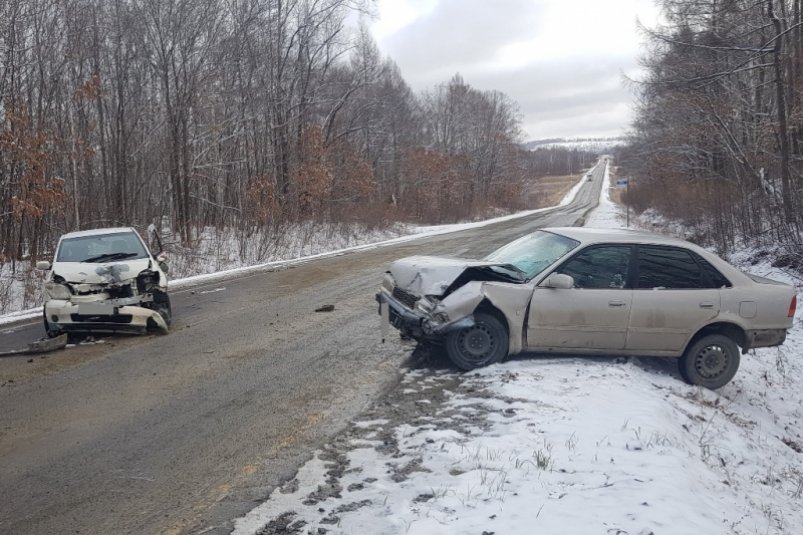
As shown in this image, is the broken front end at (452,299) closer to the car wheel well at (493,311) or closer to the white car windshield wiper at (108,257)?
the car wheel well at (493,311)

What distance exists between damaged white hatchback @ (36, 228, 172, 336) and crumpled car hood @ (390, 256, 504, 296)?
371 cm

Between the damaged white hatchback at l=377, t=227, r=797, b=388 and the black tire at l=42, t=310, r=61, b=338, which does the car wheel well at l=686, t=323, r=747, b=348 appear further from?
the black tire at l=42, t=310, r=61, b=338

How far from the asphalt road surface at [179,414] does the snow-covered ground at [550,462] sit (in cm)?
41

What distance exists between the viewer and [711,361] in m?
6.89

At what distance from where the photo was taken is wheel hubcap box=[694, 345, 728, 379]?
6867mm

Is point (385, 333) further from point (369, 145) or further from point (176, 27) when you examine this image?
point (369, 145)

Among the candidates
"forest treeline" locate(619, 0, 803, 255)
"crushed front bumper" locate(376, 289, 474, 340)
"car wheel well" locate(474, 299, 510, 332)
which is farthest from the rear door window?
"forest treeline" locate(619, 0, 803, 255)

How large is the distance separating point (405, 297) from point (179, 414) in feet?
9.31

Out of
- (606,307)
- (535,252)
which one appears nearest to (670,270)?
(606,307)

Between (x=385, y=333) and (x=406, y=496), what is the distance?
3.58 m

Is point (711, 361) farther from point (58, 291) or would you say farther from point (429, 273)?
point (58, 291)

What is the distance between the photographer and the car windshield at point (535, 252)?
273 inches

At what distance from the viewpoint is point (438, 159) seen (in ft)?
158

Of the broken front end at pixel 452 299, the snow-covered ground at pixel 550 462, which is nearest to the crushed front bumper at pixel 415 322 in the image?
the broken front end at pixel 452 299
